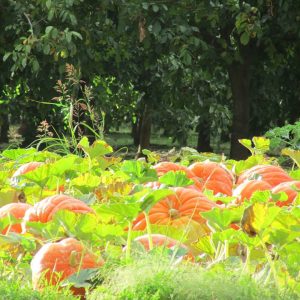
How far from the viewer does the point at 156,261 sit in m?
1.16

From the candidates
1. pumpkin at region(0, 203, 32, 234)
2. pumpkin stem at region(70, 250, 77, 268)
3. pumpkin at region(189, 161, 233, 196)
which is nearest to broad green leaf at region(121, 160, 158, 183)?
pumpkin at region(189, 161, 233, 196)

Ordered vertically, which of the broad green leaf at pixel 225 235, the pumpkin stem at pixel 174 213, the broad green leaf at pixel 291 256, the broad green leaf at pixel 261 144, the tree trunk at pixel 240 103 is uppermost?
the broad green leaf at pixel 261 144

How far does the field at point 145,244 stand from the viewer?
1105 millimetres

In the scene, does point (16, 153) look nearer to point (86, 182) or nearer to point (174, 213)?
point (86, 182)

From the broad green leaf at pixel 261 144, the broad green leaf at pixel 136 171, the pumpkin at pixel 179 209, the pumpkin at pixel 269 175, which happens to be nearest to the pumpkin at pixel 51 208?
the pumpkin at pixel 179 209

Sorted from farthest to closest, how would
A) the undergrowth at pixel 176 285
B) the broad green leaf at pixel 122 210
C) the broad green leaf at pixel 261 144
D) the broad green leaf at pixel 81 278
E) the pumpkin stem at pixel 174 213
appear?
the broad green leaf at pixel 261 144, the pumpkin stem at pixel 174 213, the broad green leaf at pixel 122 210, the broad green leaf at pixel 81 278, the undergrowth at pixel 176 285

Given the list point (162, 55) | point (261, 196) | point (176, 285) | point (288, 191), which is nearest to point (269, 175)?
point (288, 191)

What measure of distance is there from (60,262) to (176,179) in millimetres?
437

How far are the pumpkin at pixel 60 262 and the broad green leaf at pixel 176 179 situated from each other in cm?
40

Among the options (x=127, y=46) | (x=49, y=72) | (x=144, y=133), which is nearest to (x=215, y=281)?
(x=49, y=72)

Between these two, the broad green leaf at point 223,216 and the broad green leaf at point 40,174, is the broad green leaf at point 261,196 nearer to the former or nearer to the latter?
the broad green leaf at point 223,216

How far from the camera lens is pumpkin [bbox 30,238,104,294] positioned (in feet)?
4.07

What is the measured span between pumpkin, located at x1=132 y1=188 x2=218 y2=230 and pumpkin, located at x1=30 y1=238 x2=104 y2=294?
274mm

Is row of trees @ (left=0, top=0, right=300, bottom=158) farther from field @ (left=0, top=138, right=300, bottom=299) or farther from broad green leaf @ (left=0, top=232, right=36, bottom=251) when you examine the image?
broad green leaf @ (left=0, top=232, right=36, bottom=251)
